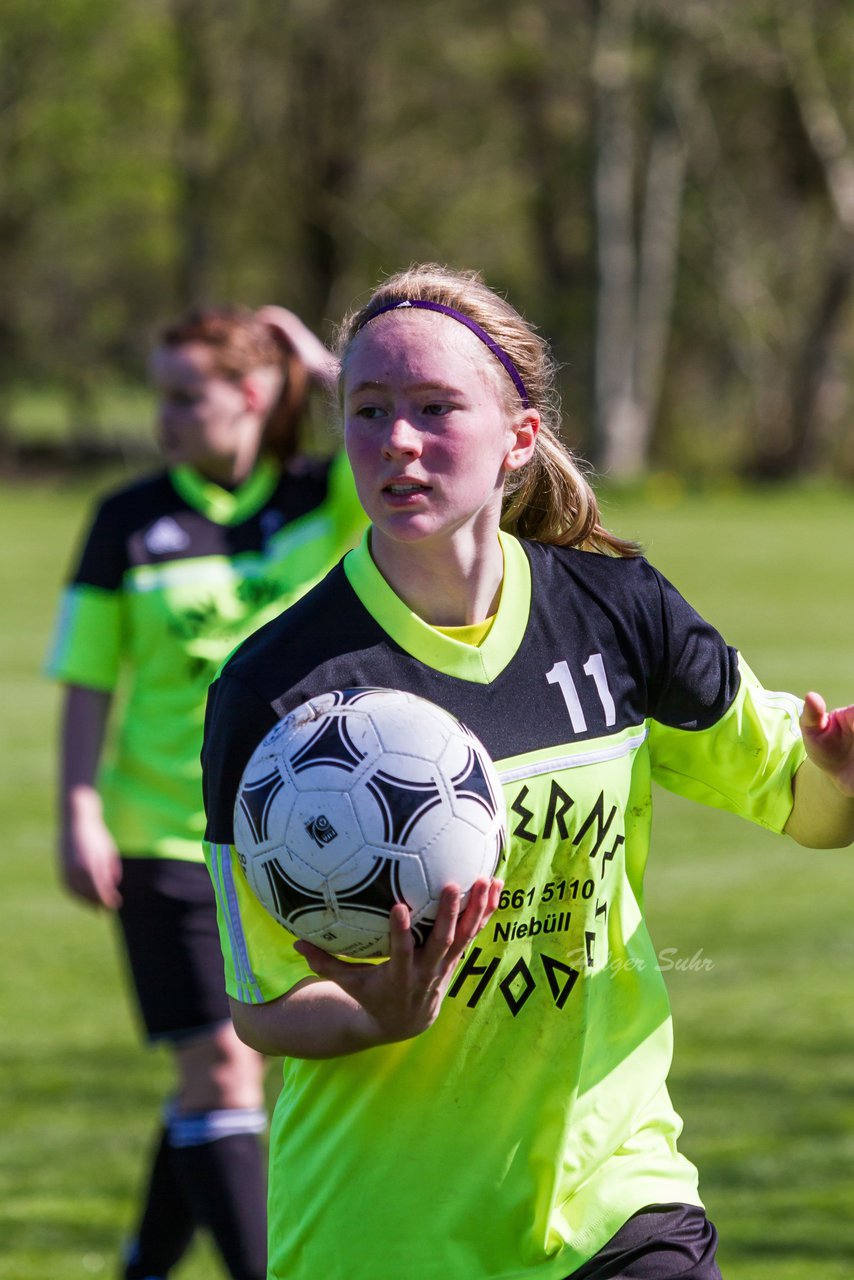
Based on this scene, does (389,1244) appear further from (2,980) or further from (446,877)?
(2,980)

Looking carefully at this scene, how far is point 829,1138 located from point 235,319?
3.10 meters

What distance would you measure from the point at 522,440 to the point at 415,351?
285 millimetres

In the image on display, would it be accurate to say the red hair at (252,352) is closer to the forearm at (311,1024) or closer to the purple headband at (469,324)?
the purple headband at (469,324)

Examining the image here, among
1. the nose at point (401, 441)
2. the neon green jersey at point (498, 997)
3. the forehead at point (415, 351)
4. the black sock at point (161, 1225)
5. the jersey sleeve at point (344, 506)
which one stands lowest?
the black sock at point (161, 1225)

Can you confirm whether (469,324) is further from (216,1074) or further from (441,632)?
(216,1074)

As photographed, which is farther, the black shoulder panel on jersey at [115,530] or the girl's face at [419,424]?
the black shoulder panel on jersey at [115,530]

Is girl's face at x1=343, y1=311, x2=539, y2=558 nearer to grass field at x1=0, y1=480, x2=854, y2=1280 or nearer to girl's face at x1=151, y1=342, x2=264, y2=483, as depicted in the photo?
grass field at x1=0, y1=480, x2=854, y2=1280

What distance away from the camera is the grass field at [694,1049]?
5.01m

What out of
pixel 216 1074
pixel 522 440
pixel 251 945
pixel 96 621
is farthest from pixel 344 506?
pixel 251 945

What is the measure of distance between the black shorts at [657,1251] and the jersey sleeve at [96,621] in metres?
2.33

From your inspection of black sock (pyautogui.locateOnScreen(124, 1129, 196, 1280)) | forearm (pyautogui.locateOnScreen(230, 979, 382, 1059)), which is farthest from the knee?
forearm (pyautogui.locateOnScreen(230, 979, 382, 1059))

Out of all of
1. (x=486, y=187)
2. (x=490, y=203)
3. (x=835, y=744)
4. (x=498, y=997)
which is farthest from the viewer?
(x=490, y=203)

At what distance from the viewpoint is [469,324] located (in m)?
2.63

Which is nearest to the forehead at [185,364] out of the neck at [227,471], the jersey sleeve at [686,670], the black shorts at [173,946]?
the neck at [227,471]
